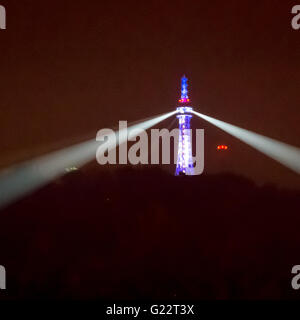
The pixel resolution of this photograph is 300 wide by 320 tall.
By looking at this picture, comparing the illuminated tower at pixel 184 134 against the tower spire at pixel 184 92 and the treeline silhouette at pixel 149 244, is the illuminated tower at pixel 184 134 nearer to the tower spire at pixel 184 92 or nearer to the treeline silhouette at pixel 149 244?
the tower spire at pixel 184 92

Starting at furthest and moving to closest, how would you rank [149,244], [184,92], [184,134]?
[184,134], [184,92], [149,244]

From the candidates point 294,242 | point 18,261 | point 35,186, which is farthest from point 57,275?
point 35,186

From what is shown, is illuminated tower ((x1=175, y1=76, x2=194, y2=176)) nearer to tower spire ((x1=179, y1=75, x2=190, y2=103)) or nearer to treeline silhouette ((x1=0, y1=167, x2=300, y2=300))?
tower spire ((x1=179, y1=75, x2=190, y2=103))

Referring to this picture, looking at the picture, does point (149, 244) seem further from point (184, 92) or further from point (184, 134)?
point (184, 134)

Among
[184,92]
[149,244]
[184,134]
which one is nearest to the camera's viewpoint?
[149,244]

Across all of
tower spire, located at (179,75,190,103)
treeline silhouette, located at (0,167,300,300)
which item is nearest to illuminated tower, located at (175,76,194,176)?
tower spire, located at (179,75,190,103)

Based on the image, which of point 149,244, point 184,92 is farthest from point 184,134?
point 149,244
